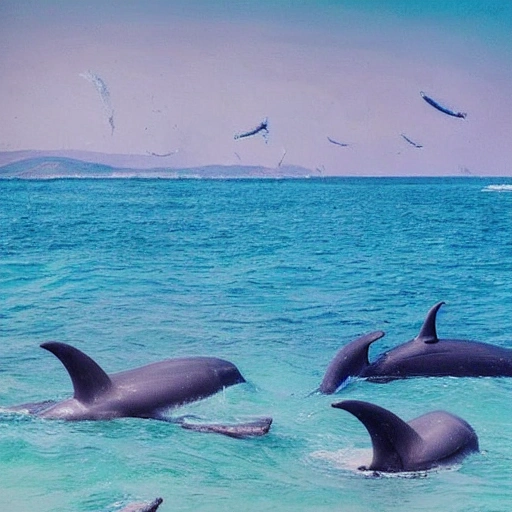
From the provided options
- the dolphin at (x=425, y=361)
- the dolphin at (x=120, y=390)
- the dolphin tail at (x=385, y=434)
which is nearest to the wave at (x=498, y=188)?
the dolphin at (x=425, y=361)

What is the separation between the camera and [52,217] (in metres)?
16.5

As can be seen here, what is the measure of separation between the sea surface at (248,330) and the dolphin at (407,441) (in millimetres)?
72

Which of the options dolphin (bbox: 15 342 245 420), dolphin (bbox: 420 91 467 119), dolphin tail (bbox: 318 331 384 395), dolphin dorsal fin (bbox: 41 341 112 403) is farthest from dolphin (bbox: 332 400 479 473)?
dolphin (bbox: 420 91 467 119)

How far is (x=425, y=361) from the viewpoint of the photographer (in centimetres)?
669

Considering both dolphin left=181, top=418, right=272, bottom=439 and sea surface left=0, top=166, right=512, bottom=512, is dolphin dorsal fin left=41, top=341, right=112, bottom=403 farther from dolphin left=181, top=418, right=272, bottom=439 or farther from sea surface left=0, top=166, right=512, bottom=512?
dolphin left=181, top=418, right=272, bottom=439

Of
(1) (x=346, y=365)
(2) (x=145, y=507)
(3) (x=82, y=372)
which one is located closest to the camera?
(2) (x=145, y=507)

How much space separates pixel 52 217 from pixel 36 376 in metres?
9.75

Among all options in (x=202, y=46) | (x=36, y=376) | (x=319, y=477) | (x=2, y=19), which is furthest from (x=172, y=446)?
(x=2, y=19)

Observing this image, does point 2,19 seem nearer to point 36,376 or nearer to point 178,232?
point 178,232

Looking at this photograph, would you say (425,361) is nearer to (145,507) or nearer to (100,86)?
(145,507)

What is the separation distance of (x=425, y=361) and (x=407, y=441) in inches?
83.0

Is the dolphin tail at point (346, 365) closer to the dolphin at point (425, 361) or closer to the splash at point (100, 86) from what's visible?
the dolphin at point (425, 361)

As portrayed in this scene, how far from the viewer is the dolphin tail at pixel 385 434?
14.7 ft

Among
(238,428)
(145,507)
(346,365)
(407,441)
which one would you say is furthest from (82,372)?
(407,441)
